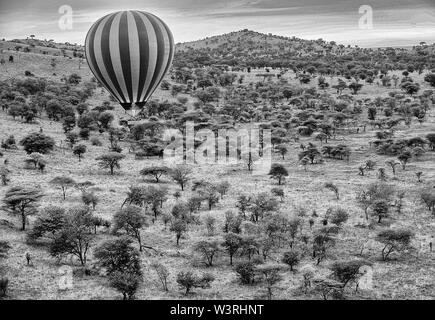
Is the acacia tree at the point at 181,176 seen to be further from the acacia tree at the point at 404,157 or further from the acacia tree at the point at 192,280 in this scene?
the acacia tree at the point at 404,157

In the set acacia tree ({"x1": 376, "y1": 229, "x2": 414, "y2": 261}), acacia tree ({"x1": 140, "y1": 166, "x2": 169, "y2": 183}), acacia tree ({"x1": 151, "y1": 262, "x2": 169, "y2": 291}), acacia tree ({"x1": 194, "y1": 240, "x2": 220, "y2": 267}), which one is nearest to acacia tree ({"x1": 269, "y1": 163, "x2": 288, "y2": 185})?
acacia tree ({"x1": 140, "y1": 166, "x2": 169, "y2": 183})

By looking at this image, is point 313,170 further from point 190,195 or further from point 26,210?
point 26,210

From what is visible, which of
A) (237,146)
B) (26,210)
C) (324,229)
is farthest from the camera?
(237,146)

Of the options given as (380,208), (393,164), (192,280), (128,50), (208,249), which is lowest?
(192,280)

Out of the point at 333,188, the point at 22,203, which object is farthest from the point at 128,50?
the point at 333,188

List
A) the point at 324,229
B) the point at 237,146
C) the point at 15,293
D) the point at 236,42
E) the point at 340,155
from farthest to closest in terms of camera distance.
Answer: the point at 236,42
the point at 237,146
the point at 340,155
the point at 324,229
the point at 15,293

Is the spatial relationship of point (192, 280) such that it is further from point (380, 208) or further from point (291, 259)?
point (380, 208)

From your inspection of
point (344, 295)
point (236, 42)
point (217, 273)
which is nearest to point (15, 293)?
point (217, 273)

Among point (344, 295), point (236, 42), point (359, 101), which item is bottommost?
point (344, 295)
